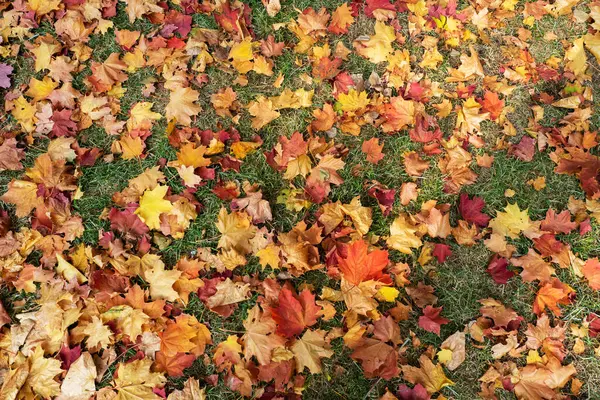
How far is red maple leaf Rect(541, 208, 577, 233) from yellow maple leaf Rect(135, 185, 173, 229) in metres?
2.25

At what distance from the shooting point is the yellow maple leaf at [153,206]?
2.69 m

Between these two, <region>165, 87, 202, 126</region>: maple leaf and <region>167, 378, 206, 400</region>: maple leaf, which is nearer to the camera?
<region>167, 378, 206, 400</region>: maple leaf

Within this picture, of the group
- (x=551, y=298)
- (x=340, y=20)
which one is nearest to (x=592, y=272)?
(x=551, y=298)

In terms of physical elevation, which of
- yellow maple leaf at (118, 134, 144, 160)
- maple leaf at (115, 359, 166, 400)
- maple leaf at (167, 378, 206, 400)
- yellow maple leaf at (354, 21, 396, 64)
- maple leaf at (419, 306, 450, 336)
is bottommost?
maple leaf at (167, 378, 206, 400)

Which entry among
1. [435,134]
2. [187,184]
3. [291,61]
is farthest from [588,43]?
[187,184]

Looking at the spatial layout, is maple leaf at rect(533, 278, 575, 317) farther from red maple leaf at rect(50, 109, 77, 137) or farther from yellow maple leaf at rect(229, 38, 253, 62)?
red maple leaf at rect(50, 109, 77, 137)

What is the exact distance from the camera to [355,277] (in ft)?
8.43

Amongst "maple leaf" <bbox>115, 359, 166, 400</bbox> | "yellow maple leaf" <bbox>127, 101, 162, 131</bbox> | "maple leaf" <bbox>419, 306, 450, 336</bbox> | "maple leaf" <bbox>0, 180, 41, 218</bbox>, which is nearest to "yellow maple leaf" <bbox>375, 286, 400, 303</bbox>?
"maple leaf" <bbox>419, 306, 450, 336</bbox>

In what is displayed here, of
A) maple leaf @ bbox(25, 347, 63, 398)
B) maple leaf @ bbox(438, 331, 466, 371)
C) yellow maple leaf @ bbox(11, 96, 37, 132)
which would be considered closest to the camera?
maple leaf @ bbox(25, 347, 63, 398)

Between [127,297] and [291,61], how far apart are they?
1889mm

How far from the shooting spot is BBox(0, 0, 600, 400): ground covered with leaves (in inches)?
95.8

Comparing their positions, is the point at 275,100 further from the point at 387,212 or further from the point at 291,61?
the point at 387,212

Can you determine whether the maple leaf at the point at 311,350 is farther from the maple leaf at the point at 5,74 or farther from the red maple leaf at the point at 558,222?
the maple leaf at the point at 5,74

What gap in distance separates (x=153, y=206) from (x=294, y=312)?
3.35ft
